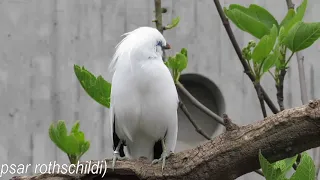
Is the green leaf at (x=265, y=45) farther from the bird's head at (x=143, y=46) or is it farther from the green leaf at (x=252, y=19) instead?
the bird's head at (x=143, y=46)

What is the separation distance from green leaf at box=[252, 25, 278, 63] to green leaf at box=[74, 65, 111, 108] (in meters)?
0.45

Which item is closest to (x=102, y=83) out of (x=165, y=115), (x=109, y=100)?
(x=109, y=100)

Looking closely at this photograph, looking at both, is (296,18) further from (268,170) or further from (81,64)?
(81,64)

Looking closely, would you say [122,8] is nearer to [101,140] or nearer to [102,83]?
[101,140]

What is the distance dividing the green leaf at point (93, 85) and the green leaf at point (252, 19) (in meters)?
0.42

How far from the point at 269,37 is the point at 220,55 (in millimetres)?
1754

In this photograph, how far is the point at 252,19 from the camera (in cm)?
186

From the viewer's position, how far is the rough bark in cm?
168

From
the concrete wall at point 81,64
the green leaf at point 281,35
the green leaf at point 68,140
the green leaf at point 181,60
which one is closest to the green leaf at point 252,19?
the green leaf at point 281,35

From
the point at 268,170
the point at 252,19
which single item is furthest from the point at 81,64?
the point at 268,170

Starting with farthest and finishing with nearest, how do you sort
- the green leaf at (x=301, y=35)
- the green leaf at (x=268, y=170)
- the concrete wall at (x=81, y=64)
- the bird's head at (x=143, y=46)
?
the concrete wall at (x=81, y=64)
the bird's head at (x=143, y=46)
the green leaf at (x=301, y=35)
the green leaf at (x=268, y=170)

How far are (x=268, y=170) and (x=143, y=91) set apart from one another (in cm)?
64

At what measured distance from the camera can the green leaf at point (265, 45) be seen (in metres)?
1.79

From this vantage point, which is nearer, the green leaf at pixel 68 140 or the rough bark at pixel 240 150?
the rough bark at pixel 240 150
